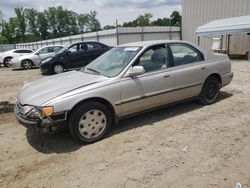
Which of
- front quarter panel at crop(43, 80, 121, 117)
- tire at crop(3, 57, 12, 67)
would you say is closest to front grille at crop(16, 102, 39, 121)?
front quarter panel at crop(43, 80, 121, 117)

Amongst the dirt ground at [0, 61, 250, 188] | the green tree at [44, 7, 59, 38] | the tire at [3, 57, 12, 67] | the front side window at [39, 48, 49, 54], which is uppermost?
the green tree at [44, 7, 59, 38]

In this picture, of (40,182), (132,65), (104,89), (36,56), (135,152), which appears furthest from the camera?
(36,56)

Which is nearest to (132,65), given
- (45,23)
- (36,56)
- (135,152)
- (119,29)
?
(135,152)

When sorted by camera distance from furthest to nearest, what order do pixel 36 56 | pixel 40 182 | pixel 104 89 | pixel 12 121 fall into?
pixel 36 56
pixel 12 121
pixel 104 89
pixel 40 182

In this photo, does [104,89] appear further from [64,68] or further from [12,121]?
[64,68]

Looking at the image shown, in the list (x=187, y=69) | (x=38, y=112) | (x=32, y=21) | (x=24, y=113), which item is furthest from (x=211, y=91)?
(x=32, y=21)

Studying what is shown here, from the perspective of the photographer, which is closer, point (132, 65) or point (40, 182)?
point (40, 182)

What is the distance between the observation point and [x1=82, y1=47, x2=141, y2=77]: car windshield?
15.6ft

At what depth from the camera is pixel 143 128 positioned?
4789 millimetres

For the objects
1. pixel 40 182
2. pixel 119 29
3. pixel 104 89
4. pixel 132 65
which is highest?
pixel 119 29

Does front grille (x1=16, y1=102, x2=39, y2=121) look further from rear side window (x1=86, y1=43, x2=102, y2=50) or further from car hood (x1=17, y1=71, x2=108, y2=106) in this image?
rear side window (x1=86, y1=43, x2=102, y2=50)

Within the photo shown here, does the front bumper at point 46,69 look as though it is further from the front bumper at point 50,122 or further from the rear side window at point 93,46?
the front bumper at point 50,122

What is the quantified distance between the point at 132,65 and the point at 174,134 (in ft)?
4.64

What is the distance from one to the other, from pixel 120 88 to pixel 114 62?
744 mm
